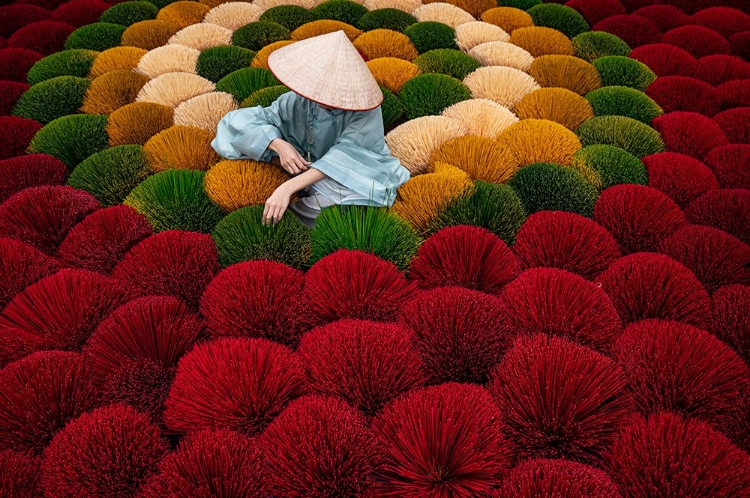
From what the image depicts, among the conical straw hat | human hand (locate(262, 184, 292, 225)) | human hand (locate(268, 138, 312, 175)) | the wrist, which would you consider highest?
the conical straw hat

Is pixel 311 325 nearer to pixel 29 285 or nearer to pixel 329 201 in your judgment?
pixel 329 201

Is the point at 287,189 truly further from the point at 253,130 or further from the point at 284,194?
the point at 253,130

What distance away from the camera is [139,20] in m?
1.70

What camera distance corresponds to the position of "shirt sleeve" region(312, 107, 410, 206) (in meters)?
0.93

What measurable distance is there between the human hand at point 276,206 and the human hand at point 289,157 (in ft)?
0.23

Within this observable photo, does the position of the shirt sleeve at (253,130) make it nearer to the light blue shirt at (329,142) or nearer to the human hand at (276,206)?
the light blue shirt at (329,142)

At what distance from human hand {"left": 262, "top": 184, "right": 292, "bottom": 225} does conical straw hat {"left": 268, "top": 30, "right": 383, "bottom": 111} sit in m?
0.15

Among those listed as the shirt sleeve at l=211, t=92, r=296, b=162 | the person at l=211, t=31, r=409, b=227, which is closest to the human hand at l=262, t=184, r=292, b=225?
the person at l=211, t=31, r=409, b=227

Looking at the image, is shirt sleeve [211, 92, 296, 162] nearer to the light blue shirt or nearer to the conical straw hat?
the light blue shirt

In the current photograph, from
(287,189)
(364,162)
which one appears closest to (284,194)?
(287,189)

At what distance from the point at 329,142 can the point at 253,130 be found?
0.41ft

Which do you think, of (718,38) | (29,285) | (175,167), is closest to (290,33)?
(175,167)

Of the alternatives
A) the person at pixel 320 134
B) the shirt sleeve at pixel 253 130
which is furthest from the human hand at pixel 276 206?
the shirt sleeve at pixel 253 130

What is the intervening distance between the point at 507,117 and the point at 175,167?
0.65 m
